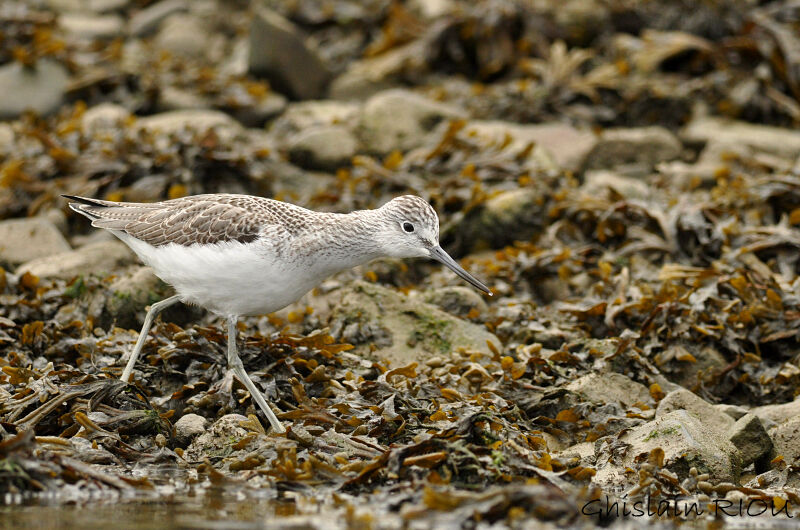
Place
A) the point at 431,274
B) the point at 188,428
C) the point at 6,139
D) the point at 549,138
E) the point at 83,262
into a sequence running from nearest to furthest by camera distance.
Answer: the point at 188,428 < the point at 83,262 < the point at 431,274 < the point at 549,138 < the point at 6,139

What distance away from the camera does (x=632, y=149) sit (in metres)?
11.2

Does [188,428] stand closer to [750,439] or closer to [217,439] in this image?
[217,439]

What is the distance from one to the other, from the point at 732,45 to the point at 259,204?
8534 millimetres

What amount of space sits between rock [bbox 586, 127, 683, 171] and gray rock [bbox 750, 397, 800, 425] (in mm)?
4909

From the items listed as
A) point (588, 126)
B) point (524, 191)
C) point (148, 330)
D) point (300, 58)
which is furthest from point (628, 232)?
point (300, 58)

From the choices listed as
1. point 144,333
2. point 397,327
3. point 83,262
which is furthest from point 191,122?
point 144,333

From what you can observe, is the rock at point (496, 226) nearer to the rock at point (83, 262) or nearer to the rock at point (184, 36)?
the rock at point (83, 262)

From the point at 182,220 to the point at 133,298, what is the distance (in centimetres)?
127

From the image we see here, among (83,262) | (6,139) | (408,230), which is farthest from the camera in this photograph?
(6,139)

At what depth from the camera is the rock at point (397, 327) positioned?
723 centimetres

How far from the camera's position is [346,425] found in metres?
6.02

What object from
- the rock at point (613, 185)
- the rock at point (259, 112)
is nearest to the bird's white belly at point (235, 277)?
the rock at point (613, 185)

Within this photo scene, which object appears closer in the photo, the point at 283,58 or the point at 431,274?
the point at 431,274

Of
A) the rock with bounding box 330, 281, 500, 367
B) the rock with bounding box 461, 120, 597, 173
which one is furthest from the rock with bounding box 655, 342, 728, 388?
the rock with bounding box 461, 120, 597, 173
